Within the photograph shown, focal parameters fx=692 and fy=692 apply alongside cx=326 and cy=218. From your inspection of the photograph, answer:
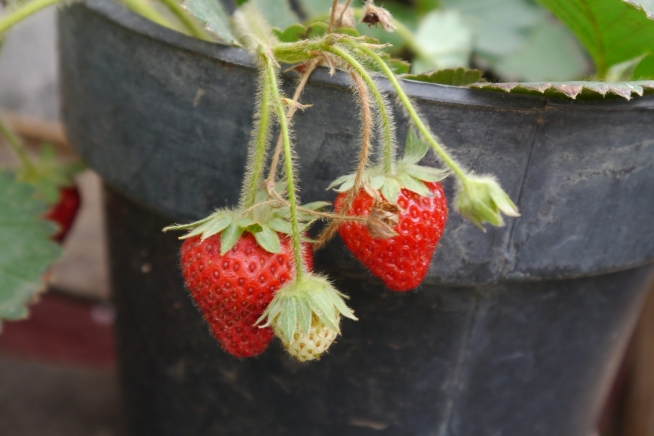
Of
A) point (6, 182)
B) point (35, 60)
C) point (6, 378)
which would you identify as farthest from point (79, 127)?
point (35, 60)

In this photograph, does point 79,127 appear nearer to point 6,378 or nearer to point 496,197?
point 496,197

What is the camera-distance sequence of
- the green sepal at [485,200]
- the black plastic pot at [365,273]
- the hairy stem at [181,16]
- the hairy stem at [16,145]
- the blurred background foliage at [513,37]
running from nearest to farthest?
the green sepal at [485,200]
the black plastic pot at [365,273]
the hairy stem at [181,16]
the hairy stem at [16,145]
the blurred background foliage at [513,37]

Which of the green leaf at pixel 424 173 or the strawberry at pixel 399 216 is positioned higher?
the green leaf at pixel 424 173

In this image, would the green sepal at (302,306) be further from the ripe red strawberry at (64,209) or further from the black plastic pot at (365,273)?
the ripe red strawberry at (64,209)

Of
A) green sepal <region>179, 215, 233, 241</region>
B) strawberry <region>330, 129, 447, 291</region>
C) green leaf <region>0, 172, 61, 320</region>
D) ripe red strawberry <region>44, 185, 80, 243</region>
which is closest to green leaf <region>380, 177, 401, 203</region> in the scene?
strawberry <region>330, 129, 447, 291</region>

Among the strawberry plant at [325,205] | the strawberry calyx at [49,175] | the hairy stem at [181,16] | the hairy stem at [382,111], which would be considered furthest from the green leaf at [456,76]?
the strawberry calyx at [49,175]
